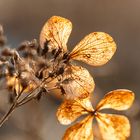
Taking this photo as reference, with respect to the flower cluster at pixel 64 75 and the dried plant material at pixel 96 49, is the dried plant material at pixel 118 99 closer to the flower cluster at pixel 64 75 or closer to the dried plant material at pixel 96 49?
the flower cluster at pixel 64 75

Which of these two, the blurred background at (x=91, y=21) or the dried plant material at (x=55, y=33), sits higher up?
the dried plant material at (x=55, y=33)

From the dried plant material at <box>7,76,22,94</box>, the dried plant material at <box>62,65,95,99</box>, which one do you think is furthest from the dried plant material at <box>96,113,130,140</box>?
the dried plant material at <box>7,76,22,94</box>

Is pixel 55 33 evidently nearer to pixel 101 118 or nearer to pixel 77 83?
pixel 77 83

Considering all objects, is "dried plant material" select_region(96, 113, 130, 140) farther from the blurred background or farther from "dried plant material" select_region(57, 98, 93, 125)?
the blurred background

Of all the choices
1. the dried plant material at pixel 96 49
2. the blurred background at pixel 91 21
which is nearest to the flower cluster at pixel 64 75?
the dried plant material at pixel 96 49

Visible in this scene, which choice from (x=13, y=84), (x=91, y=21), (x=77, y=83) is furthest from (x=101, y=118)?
(x=91, y=21)

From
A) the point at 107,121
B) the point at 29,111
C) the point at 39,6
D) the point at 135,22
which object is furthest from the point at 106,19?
the point at 107,121

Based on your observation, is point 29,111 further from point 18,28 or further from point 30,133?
point 18,28
